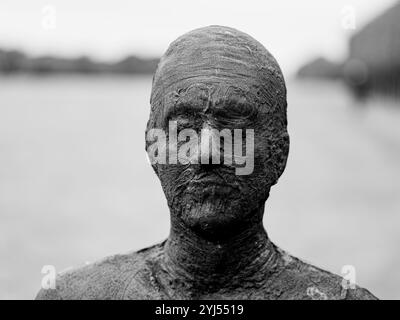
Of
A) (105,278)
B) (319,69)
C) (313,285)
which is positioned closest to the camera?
(313,285)

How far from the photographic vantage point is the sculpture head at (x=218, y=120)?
3791 millimetres

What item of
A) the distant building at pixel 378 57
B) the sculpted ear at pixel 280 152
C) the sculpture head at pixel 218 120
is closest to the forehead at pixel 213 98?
the sculpture head at pixel 218 120

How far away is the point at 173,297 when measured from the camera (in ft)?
13.5

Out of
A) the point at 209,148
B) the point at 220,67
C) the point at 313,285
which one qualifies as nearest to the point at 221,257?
the point at 313,285

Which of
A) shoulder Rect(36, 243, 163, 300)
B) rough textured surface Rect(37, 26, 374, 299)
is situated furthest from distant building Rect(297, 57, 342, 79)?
rough textured surface Rect(37, 26, 374, 299)

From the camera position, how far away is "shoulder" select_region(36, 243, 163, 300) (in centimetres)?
425

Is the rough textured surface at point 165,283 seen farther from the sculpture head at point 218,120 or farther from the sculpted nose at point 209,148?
the sculpted nose at point 209,148

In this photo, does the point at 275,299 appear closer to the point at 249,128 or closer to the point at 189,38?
the point at 249,128

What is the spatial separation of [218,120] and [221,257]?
659 millimetres

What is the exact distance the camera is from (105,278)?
432 centimetres

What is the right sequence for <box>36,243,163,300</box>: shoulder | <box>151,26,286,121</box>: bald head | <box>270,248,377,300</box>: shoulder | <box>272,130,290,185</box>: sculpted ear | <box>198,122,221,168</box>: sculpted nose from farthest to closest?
<box>36,243,163,300</box>: shoulder, <box>270,248,377,300</box>: shoulder, <box>272,130,290,185</box>: sculpted ear, <box>151,26,286,121</box>: bald head, <box>198,122,221,168</box>: sculpted nose

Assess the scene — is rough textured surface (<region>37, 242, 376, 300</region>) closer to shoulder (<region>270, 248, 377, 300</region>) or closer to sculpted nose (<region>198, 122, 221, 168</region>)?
shoulder (<region>270, 248, 377, 300</region>)

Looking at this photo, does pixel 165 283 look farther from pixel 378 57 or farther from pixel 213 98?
pixel 378 57
